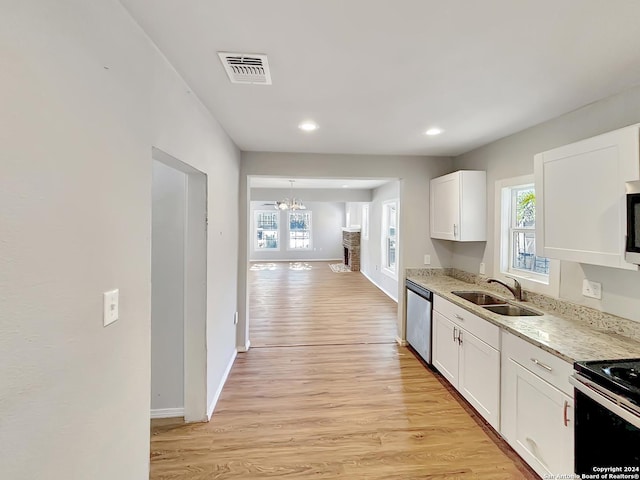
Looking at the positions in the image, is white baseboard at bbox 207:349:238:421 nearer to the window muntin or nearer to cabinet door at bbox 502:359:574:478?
cabinet door at bbox 502:359:574:478

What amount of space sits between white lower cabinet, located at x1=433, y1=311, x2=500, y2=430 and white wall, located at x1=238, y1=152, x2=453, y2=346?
973 mm

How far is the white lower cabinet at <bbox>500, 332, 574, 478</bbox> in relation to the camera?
1.65 metres

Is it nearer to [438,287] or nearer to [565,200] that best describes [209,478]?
[438,287]

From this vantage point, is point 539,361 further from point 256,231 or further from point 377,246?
point 256,231

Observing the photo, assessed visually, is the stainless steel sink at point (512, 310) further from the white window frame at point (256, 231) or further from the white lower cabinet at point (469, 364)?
the white window frame at point (256, 231)

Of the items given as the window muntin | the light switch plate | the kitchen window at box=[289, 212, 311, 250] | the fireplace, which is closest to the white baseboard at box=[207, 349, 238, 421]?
the light switch plate

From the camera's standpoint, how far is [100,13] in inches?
41.8

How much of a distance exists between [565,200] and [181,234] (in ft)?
9.06

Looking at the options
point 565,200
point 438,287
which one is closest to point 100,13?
point 565,200

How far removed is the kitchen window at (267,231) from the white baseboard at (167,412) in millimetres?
10183

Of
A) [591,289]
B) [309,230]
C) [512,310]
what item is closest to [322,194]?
[309,230]

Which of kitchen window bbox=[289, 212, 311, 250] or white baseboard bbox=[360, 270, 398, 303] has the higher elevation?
kitchen window bbox=[289, 212, 311, 250]

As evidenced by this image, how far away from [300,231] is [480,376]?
34.9 ft

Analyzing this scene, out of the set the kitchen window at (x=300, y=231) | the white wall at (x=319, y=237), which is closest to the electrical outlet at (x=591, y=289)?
the white wall at (x=319, y=237)
